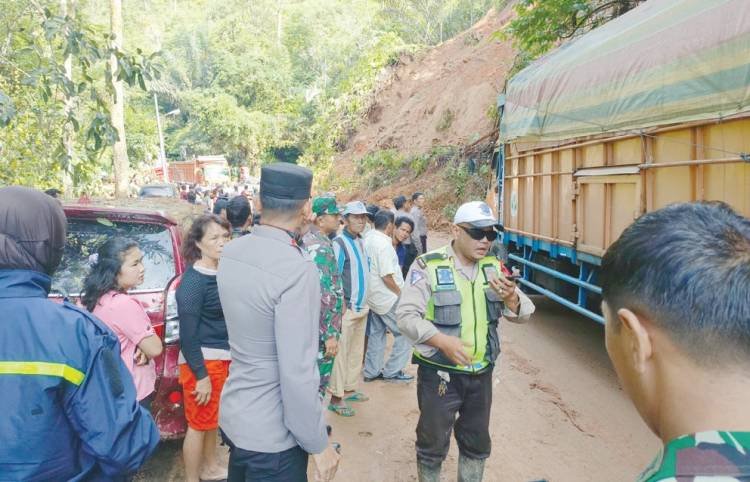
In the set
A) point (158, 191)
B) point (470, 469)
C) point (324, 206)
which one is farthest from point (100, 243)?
point (158, 191)

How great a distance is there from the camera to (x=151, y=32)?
43.6m

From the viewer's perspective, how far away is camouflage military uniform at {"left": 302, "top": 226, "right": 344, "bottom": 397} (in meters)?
3.59

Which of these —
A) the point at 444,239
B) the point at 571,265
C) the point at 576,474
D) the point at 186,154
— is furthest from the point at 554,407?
the point at 186,154

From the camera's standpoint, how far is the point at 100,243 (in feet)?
12.0

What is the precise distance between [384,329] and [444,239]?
419 inches

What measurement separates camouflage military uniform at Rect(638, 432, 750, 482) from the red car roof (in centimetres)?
355

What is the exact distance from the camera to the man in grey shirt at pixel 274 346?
79.1 inches

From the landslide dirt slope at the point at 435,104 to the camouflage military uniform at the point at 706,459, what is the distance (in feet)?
55.8

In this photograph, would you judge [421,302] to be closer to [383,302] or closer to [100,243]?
[383,302]

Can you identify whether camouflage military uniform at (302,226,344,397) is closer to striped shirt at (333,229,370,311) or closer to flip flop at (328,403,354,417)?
striped shirt at (333,229,370,311)

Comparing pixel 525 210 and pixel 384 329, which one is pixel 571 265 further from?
pixel 384 329

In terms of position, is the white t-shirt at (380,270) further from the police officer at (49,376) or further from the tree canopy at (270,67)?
the tree canopy at (270,67)

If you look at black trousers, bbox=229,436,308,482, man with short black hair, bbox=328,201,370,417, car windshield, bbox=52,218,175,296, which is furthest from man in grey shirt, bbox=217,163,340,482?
man with short black hair, bbox=328,201,370,417

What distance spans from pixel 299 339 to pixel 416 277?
120cm
